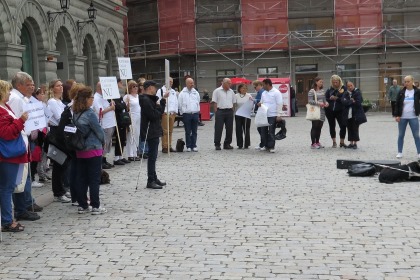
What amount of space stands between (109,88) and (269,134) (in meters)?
5.07

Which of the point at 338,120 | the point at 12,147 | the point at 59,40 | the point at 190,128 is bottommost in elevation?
the point at 190,128

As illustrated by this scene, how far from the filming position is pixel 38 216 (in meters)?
8.54

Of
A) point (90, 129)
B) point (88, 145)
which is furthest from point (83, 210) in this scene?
point (90, 129)

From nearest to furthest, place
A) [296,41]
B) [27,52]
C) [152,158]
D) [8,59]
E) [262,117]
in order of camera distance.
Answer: [152,158]
[262,117]
[8,59]
[27,52]
[296,41]

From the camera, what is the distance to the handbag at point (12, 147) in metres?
7.46

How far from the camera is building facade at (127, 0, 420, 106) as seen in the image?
4291cm

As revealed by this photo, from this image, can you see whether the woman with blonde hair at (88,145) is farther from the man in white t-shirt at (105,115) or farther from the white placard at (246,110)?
the white placard at (246,110)

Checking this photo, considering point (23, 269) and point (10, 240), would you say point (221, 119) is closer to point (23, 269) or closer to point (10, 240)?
point (10, 240)

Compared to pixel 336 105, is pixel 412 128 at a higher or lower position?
lower

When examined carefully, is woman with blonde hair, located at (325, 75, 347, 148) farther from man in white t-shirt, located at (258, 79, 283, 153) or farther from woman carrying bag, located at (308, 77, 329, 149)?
man in white t-shirt, located at (258, 79, 283, 153)

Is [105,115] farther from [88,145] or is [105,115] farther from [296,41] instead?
[296,41]

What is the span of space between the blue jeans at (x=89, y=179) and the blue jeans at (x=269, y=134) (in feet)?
27.2

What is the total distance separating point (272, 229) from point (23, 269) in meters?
3.01

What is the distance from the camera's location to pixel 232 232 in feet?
24.1
